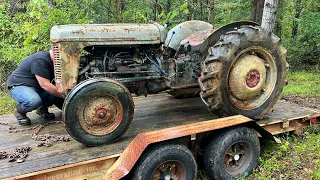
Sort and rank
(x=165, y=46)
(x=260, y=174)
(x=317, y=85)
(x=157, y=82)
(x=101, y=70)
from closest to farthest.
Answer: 1. (x=260, y=174)
2. (x=101, y=70)
3. (x=157, y=82)
4. (x=165, y=46)
5. (x=317, y=85)

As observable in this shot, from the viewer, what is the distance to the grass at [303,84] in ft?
23.1

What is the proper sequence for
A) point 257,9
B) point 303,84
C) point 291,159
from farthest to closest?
1. point 257,9
2. point 303,84
3. point 291,159

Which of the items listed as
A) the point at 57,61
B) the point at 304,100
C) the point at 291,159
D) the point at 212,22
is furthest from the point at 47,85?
the point at 212,22

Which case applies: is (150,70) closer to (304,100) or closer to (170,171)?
(170,171)

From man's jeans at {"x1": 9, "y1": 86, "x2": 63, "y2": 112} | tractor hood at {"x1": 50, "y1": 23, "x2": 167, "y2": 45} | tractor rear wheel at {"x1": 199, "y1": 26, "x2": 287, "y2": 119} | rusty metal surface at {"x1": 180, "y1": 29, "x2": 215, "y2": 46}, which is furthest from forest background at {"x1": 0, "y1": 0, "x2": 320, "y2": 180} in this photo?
man's jeans at {"x1": 9, "y1": 86, "x2": 63, "y2": 112}

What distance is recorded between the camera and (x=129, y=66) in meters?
4.11

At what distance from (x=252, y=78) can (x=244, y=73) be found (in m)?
0.19

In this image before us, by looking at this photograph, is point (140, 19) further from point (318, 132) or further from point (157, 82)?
point (318, 132)

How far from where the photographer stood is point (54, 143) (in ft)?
11.4

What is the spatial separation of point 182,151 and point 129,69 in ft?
4.56

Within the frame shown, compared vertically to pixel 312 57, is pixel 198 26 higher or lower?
higher

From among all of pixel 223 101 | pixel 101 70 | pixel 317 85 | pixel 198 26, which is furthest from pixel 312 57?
pixel 101 70

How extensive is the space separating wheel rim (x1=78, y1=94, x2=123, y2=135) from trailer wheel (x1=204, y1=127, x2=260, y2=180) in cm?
116

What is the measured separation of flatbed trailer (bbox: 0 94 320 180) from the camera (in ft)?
9.52
